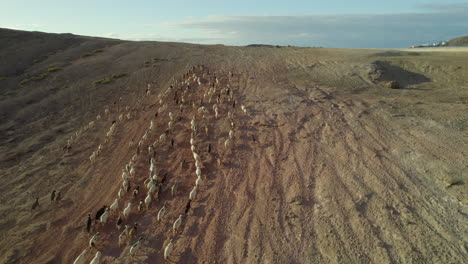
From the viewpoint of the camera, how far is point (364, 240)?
712 cm

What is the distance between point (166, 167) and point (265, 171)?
393 cm

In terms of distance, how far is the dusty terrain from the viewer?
7362mm

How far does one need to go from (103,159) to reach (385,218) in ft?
36.3

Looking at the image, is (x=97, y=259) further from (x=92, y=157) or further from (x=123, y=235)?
(x=92, y=157)

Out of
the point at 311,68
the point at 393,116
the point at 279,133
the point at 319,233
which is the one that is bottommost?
the point at 319,233

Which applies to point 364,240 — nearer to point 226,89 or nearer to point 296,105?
point 296,105

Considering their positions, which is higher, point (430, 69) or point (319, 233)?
point (430, 69)

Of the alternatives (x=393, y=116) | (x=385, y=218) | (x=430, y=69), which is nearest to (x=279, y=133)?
(x=393, y=116)

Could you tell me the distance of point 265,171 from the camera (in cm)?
1027

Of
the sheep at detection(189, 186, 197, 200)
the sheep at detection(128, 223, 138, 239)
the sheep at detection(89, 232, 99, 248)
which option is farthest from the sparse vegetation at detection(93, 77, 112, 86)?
the sheep at detection(128, 223, 138, 239)

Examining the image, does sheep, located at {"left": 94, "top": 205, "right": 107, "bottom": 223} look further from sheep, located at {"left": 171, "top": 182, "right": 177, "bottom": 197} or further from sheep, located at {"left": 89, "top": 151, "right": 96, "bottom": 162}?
sheep, located at {"left": 89, "top": 151, "right": 96, "bottom": 162}

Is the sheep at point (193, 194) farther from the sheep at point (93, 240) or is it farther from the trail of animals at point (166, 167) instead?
the sheep at point (93, 240)

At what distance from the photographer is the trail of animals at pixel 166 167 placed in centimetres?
798

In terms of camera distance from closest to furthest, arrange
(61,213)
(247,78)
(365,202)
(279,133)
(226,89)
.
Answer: (365,202) → (61,213) → (279,133) → (226,89) → (247,78)
